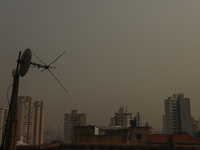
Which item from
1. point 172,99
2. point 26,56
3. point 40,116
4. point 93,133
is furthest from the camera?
point 40,116

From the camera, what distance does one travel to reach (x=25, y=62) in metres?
9.53

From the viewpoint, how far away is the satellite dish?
9281 mm

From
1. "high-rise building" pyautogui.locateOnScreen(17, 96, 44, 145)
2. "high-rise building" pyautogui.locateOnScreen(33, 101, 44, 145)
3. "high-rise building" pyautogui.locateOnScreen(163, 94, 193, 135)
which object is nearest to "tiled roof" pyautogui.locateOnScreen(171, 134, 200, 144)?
"high-rise building" pyautogui.locateOnScreen(163, 94, 193, 135)

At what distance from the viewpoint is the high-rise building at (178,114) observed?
381 feet

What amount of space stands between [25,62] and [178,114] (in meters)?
123

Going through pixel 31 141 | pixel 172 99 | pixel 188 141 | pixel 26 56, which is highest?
pixel 172 99

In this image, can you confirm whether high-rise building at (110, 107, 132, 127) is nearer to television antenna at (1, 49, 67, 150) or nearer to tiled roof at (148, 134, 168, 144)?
tiled roof at (148, 134, 168, 144)

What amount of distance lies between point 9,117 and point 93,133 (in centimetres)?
3157

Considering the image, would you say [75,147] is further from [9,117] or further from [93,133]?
[93,133]

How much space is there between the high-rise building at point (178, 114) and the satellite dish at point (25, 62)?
115892 mm

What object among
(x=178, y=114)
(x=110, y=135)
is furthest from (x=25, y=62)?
(x=178, y=114)

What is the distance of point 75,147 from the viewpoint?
11.2 metres

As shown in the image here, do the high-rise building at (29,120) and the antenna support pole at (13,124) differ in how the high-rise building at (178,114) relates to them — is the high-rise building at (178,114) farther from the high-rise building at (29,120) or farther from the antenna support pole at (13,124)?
the antenna support pole at (13,124)

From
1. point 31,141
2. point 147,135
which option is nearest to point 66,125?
point 31,141
